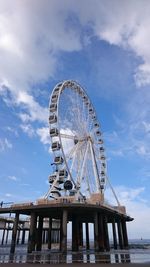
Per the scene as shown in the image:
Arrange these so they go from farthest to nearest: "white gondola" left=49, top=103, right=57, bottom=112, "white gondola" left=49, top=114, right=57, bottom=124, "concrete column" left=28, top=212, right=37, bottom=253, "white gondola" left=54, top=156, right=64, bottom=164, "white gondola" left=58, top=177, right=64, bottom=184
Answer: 1. "white gondola" left=49, top=103, right=57, bottom=112
2. "white gondola" left=49, top=114, right=57, bottom=124
3. "white gondola" left=58, top=177, right=64, bottom=184
4. "white gondola" left=54, top=156, right=64, bottom=164
5. "concrete column" left=28, top=212, right=37, bottom=253

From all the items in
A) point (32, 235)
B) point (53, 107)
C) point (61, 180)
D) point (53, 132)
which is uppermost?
point (53, 107)

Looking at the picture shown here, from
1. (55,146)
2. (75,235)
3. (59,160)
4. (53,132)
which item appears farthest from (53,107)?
(75,235)

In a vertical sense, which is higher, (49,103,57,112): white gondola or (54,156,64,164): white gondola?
(49,103,57,112): white gondola

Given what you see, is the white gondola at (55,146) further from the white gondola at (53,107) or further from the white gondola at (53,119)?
the white gondola at (53,107)

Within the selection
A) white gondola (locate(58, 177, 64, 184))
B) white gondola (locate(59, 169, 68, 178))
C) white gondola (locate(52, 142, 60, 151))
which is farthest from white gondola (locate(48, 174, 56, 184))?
white gondola (locate(52, 142, 60, 151))

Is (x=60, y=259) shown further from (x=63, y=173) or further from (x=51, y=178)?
(x=51, y=178)

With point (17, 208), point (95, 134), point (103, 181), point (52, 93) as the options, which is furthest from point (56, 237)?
point (52, 93)

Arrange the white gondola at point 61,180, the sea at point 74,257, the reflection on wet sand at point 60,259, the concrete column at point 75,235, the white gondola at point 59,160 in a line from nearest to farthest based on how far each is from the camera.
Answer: the reflection on wet sand at point 60,259 → the sea at point 74,257 → the concrete column at point 75,235 → the white gondola at point 59,160 → the white gondola at point 61,180

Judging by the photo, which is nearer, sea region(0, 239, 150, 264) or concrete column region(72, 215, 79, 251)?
sea region(0, 239, 150, 264)

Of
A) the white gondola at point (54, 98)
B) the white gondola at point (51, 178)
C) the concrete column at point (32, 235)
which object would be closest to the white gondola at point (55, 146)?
the white gondola at point (51, 178)

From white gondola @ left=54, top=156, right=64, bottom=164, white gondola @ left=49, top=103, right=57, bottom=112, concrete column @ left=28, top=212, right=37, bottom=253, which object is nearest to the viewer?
concrete column @ left=28, top=212, right=37, bottom=253

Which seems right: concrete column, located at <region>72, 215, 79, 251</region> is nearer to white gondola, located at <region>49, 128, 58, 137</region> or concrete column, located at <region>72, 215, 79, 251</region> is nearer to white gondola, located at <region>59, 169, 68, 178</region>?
white gondola, located at <region>59, 169, 68, 178</region>

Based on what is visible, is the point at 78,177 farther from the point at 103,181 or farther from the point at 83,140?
the point at 103,181

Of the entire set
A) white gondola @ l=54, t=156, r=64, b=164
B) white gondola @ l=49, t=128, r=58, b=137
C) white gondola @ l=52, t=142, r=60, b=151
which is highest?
white gondola @ l=49, t=128, r=58, b=137
